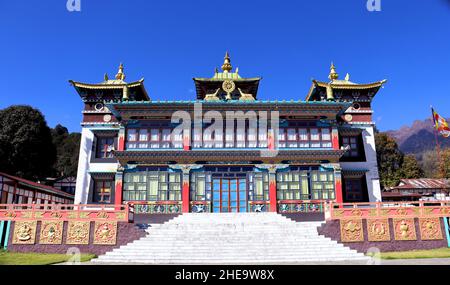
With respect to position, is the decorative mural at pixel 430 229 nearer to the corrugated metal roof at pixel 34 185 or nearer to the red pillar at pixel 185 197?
the red pillar at pixel 185 197

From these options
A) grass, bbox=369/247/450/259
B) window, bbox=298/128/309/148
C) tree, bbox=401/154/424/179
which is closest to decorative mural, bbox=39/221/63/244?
window, bbox=298/128/309/148

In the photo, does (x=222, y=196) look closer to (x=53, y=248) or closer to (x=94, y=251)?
(x=94, y=251)

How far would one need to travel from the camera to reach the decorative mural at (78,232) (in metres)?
17.6

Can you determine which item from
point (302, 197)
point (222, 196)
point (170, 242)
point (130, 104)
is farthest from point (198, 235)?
point (130, 104)

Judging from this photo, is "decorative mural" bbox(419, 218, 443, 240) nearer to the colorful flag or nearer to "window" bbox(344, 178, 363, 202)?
"window" bbox(344, 178, 363, 202)

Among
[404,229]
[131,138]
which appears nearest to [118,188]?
[131,138]

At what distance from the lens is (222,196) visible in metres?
23.0

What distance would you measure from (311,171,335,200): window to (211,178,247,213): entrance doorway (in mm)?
4615

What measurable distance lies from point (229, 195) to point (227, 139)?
3.89 m

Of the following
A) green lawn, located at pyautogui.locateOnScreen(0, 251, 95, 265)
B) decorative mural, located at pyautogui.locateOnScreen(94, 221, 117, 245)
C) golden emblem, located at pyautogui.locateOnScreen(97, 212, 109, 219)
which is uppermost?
golden emblem, located at pyautogui.locateOnScreen(97, 212, 109, 219)

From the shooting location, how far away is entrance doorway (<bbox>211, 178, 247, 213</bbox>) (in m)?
22.9

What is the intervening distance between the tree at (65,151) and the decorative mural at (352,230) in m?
44.2

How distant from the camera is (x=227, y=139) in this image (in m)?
24.2

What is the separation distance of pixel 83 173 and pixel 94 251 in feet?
31.0
